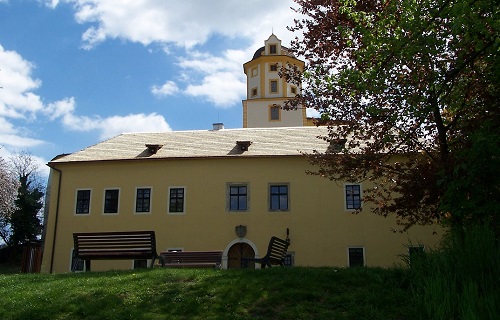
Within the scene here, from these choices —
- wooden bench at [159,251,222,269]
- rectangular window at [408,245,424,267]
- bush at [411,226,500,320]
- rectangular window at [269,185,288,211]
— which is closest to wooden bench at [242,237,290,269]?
wooden bench at [159,251,222,269]

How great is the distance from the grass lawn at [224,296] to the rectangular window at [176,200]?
51.2 feet

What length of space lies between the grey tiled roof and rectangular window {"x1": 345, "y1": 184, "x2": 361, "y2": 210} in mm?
2223

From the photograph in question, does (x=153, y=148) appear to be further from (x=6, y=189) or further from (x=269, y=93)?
(x=269, y=93)

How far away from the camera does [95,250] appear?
12.4 meters

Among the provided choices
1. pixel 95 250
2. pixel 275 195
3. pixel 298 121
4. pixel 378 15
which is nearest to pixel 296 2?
pixel 378 15

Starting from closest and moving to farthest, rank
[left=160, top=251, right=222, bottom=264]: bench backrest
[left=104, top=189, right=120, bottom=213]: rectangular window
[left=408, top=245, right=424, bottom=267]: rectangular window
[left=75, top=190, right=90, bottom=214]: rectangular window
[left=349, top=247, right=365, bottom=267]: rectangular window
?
[left=408, top=245, right=424, bottom=267]: rectangular window < [left=160, top=251, right=222, bottom=264]: bench backrest < [left=349, top=247, right=365, bottom=267]: rectangular window < [left=104, top=189, right=120, bottom=213]: rectangular window < [left=75, top=190, right=90, bottom=214]: rectangular window

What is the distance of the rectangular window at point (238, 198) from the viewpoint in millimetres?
24828

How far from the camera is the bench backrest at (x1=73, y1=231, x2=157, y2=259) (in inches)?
473

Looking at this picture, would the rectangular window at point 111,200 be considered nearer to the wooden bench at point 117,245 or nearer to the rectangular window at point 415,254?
the wooden bench at point 117,245

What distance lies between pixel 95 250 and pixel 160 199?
12908mm

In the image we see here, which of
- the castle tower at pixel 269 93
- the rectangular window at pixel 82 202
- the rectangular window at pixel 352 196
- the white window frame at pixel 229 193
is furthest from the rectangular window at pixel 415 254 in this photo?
the castle tower at pixel 269 93

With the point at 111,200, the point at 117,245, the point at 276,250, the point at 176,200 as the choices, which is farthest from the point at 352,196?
the point at 117,245

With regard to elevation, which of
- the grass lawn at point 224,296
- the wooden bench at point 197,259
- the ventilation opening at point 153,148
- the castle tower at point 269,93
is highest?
the castle tower at point 269,93

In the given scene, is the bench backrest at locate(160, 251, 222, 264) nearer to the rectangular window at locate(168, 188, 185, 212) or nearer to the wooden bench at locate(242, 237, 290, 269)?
the wooden bench at locate(242, 237, 290, 269)
